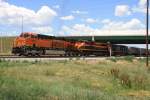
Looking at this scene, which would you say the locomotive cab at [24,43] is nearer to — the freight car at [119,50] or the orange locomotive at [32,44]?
the orange locomotive at [32,44]

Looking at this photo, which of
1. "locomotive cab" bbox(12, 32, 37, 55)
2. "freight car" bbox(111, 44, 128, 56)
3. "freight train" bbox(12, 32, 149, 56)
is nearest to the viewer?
"locomotive cab" bbox(12, 32, 37, 55)

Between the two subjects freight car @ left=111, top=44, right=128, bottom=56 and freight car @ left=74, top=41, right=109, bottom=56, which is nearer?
freight car @ left=74, top=41, right=109, bottom=56

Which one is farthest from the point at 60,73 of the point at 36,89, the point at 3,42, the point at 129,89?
the point at 3,42

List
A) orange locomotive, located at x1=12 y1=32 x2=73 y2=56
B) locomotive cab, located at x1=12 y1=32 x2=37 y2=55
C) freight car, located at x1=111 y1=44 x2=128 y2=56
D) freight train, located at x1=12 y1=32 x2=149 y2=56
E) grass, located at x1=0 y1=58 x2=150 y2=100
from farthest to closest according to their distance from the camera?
freight car, located at x1=111 y1=44 x2=128 y2=56
freight train, located at x1=12 y1=32 x2=149 y2=56
orange locomotive, located at x1=12 y1=32 x2=73 y2=56
locomotive cab, located at x1=12 y1=32 x2=37 y2=55
grass, located at x1=0 y1=58 x2=150 y2=100

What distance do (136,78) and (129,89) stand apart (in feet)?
13.3

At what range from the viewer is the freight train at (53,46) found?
6056 cm

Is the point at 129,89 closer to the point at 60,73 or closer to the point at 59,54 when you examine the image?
the point at 60,73

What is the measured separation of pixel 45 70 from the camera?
3102cm

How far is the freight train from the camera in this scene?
60.6 meters

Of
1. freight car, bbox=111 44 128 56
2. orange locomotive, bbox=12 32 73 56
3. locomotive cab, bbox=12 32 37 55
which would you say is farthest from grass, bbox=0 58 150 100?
freight car, bbox=111 44 128 56

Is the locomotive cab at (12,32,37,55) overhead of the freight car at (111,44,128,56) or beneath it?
overhead

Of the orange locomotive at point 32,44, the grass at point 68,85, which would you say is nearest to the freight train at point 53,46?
the orange locomotive at point 32,44

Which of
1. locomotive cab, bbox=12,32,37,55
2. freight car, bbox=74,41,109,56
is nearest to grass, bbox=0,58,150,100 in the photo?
locomotive cab, bbox=12,32,37,55

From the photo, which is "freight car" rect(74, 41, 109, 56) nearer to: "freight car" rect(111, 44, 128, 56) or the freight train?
the freight train
